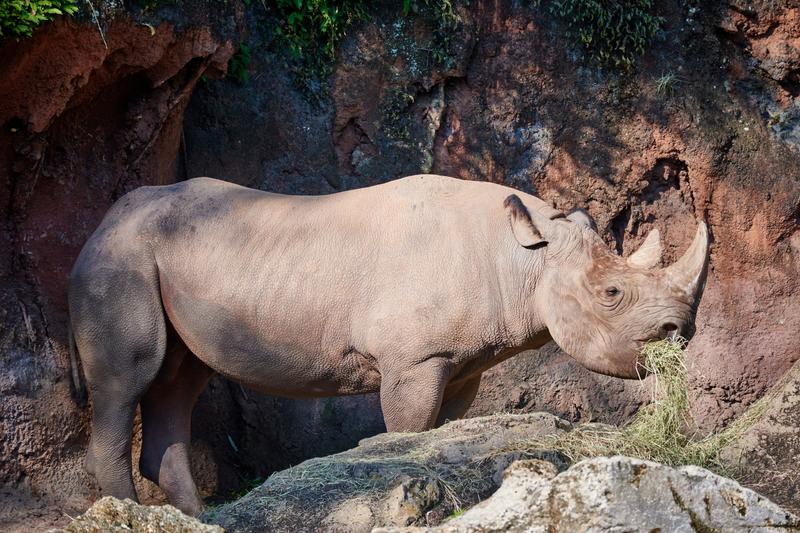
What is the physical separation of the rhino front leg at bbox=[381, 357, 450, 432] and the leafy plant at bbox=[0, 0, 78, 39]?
11.0ft

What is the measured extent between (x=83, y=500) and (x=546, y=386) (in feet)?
13.7

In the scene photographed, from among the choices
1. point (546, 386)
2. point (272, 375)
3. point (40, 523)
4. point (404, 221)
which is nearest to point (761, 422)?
point (546, 386)

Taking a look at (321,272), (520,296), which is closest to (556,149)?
(520,296)

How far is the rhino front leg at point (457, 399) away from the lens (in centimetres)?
788

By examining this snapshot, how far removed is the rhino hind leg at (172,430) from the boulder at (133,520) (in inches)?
172

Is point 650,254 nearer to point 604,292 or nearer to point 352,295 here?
point 604,292

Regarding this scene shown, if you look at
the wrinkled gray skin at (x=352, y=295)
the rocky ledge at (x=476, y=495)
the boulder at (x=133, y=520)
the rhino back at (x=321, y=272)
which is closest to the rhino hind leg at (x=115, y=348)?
the wrinkled gray skin at (x=352, y=295)

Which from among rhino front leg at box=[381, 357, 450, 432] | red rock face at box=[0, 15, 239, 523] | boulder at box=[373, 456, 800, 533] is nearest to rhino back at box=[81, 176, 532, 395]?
rhino front leg at box=[381, 357, 450, 432]

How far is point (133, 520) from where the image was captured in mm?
3770

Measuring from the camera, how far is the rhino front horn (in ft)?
23.0

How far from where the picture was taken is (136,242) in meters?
Result: 7.76

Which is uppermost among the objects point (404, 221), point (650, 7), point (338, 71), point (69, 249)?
point (650, 7)

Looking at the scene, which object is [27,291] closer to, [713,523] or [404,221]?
[404,221]

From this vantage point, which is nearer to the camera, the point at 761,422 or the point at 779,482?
the point at 779,482
